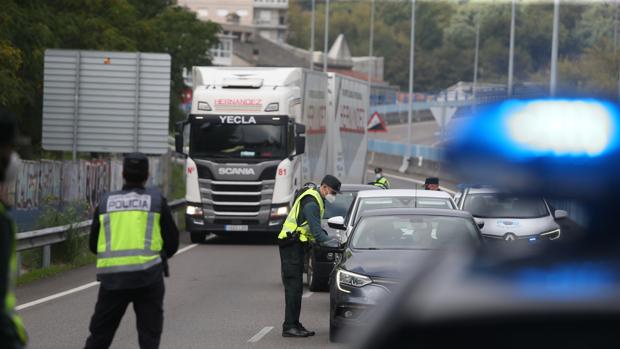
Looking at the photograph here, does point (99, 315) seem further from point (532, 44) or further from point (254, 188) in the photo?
point (532, 44)

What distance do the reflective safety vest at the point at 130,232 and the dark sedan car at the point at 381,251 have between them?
3827 millimetres

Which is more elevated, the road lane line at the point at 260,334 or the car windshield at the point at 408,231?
the car windshield at the point at 408,231

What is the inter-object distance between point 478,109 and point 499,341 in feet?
2.13

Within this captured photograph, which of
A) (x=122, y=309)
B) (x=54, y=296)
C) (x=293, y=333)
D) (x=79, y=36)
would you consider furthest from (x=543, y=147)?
(x=79, y=36)

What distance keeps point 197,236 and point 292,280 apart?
16660 mm

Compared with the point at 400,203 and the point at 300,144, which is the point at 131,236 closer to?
the point at 400,203

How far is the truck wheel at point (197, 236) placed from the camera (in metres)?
29.7

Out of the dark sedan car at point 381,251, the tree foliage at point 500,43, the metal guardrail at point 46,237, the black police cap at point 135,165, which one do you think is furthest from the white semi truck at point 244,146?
the black police cap at point 135,165

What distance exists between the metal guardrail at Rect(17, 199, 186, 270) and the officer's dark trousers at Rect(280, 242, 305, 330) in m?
6.65

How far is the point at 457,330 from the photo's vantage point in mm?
1894

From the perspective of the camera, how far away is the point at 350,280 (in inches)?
496

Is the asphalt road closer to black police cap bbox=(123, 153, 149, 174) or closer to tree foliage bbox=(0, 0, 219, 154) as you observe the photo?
black police cap bbox=(123, 153, 149, 174)

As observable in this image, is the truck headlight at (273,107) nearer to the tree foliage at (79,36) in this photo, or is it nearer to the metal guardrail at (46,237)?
the metal guardrail at (46,237)

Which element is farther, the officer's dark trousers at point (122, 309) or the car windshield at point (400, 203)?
the car windshield at point (400, 203)
